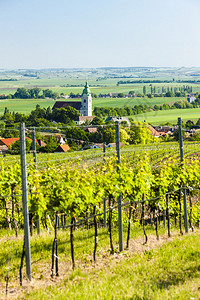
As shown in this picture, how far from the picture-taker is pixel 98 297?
21.0 ft

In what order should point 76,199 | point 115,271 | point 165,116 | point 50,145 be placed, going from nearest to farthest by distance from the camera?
point 115,271
point 76,199
point 50,145
point 165,116

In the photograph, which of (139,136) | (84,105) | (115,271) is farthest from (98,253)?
(84,105)

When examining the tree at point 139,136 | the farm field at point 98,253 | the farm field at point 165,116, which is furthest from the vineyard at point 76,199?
the farm field at point 165,116

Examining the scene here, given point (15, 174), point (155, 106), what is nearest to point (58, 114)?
point (155, 106)

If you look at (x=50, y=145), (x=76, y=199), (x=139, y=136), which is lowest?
(x=50, y=145)

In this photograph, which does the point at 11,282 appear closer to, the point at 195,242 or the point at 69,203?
the point at 69,203

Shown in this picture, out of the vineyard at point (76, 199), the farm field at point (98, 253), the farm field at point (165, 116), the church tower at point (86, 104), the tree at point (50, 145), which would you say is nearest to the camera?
the farm field at point (98, 253)

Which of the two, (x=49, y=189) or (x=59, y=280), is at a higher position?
(x=49, y=189)

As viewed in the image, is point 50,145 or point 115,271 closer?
point 115,271

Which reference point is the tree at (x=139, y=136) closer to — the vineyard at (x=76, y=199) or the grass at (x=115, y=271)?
the vineyard at (x=76, y=199)

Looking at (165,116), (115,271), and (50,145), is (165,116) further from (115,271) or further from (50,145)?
(115,271)

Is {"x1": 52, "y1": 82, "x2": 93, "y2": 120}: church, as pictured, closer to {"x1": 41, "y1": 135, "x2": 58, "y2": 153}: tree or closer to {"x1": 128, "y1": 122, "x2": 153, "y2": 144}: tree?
{"x1": 41, "y1": 135, "x2": 58, "y2": 153}: tree

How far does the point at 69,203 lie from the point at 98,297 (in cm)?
264

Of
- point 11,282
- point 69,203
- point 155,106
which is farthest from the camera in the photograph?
point 155,106
